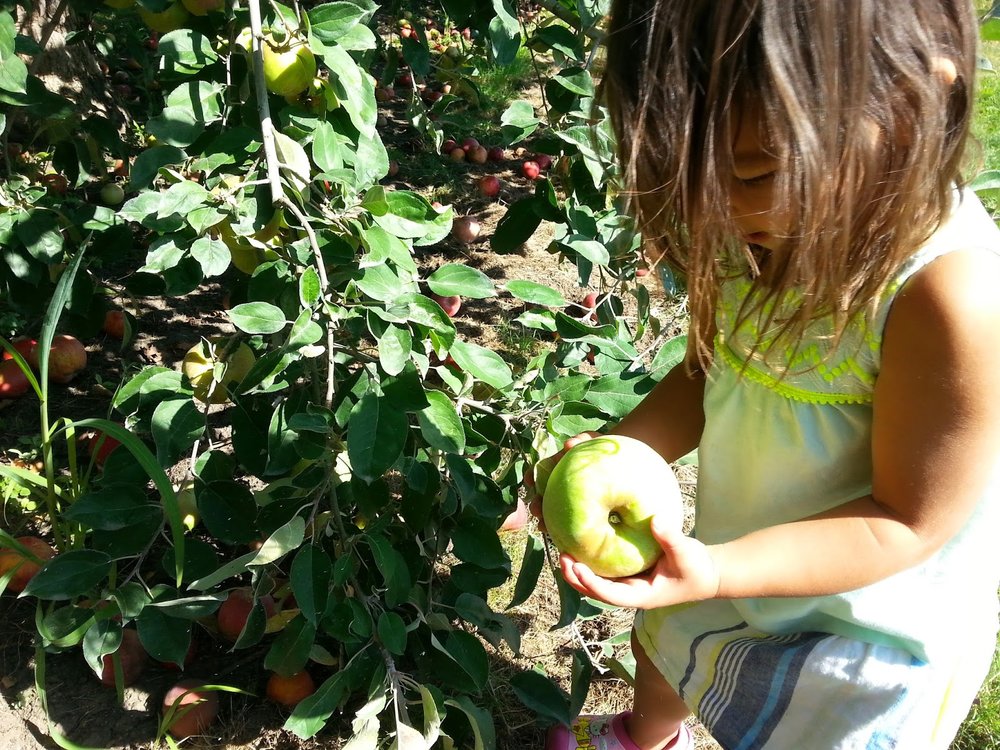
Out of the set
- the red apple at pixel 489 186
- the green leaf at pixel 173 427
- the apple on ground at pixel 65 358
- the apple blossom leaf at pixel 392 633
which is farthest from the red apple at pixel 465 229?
the apple blossom leaf at pixel 392 633

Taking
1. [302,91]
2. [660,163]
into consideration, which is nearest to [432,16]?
[302,91]

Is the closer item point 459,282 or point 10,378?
point 459,282

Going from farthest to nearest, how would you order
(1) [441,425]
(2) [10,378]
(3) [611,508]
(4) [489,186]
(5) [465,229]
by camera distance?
(4) [489,186] → (5) [465,229] → (2) [10,378] → (1) [441,425] → (3) [611,508]

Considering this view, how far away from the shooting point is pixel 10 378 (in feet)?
7.59

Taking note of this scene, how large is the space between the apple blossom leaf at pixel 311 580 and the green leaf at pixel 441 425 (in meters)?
0.28

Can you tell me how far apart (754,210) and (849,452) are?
1.15ft

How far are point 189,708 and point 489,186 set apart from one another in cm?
232

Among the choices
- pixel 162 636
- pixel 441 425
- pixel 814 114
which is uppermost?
pixel 814 114

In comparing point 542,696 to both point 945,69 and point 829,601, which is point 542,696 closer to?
point 829,601

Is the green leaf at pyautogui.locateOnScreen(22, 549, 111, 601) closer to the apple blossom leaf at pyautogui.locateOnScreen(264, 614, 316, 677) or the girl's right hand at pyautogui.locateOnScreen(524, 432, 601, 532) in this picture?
the apple blossom leaf at pyautogui.locateOnScreen(264, 614, 316, 677)

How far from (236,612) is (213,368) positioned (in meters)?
0.56

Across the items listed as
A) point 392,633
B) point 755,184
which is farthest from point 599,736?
point 755,184

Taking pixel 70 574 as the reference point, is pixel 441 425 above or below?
above

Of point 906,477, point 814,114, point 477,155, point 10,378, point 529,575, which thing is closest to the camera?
point 814,114
